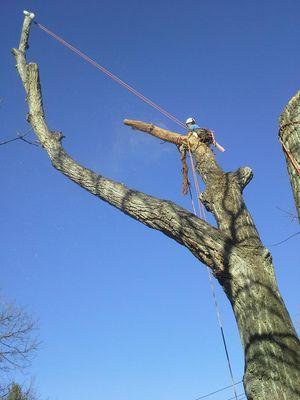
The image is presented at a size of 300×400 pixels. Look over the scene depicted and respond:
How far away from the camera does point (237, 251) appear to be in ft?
10.8

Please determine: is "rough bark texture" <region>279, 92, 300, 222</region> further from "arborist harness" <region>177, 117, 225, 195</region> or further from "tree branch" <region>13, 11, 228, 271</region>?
"arborist harness" <region>177, 117, 225, 195</region>

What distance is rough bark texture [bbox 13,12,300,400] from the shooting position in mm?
2807

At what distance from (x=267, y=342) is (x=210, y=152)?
239 cm

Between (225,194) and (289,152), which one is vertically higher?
(225,194)

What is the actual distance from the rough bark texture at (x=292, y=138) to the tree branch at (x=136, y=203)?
0.63m

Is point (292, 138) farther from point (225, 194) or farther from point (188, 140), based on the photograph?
point (188, 140)

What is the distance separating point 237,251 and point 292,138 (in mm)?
837

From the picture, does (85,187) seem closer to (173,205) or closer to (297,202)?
(173,205)

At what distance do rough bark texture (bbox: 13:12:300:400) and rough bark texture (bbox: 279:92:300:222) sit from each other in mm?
542

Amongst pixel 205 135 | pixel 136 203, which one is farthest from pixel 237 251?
pixel 205 135

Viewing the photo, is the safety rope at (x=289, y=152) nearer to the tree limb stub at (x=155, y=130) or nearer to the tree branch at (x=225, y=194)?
the tree branch at (x=225, y=194)

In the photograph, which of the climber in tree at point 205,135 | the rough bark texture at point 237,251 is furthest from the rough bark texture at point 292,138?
the climber in tree at point 205,135

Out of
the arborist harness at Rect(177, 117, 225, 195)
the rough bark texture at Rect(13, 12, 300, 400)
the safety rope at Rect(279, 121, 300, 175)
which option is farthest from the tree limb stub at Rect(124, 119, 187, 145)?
the safety rope at Rect(279, 121, 300, 175)

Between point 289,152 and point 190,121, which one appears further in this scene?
point 190,121
